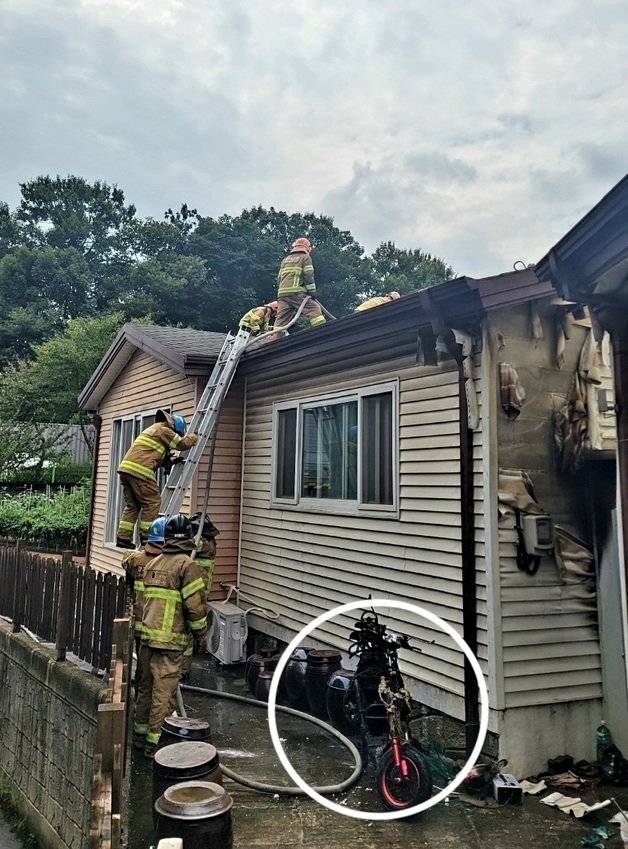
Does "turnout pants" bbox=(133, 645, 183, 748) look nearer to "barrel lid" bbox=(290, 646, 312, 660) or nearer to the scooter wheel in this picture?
"barrel lid" bbox=(290, 646, 312, 660)

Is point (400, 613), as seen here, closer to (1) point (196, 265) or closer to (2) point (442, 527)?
(2) point (442, 527)

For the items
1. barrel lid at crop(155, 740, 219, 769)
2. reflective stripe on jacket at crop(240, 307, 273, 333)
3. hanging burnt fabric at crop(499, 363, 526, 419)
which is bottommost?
barrel lid at crop(155, 740, 219, 769)

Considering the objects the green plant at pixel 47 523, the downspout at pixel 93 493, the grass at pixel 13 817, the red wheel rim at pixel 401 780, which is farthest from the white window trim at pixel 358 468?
the green plant at pixel 47 523

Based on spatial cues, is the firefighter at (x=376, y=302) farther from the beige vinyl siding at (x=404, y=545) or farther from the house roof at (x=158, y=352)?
the house roof at (x=158, y=352)

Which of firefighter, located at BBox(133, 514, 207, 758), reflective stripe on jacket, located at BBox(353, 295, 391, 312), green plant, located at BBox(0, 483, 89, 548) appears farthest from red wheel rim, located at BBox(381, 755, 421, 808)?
green plant, located at BBox(0, 483, 89, 548)

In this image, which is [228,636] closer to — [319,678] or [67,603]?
[319,678]

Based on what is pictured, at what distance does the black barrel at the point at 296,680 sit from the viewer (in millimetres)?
5699

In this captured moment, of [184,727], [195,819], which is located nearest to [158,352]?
[184,727]

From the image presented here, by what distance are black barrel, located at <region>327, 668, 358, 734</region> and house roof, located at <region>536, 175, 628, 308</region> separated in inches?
143

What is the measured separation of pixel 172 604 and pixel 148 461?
7.24 ft

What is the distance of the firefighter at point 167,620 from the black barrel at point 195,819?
1545 mm

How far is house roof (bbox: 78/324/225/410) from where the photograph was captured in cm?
786

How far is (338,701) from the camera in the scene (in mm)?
5145

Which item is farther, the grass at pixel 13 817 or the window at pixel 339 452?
the window at pixel 339 452
